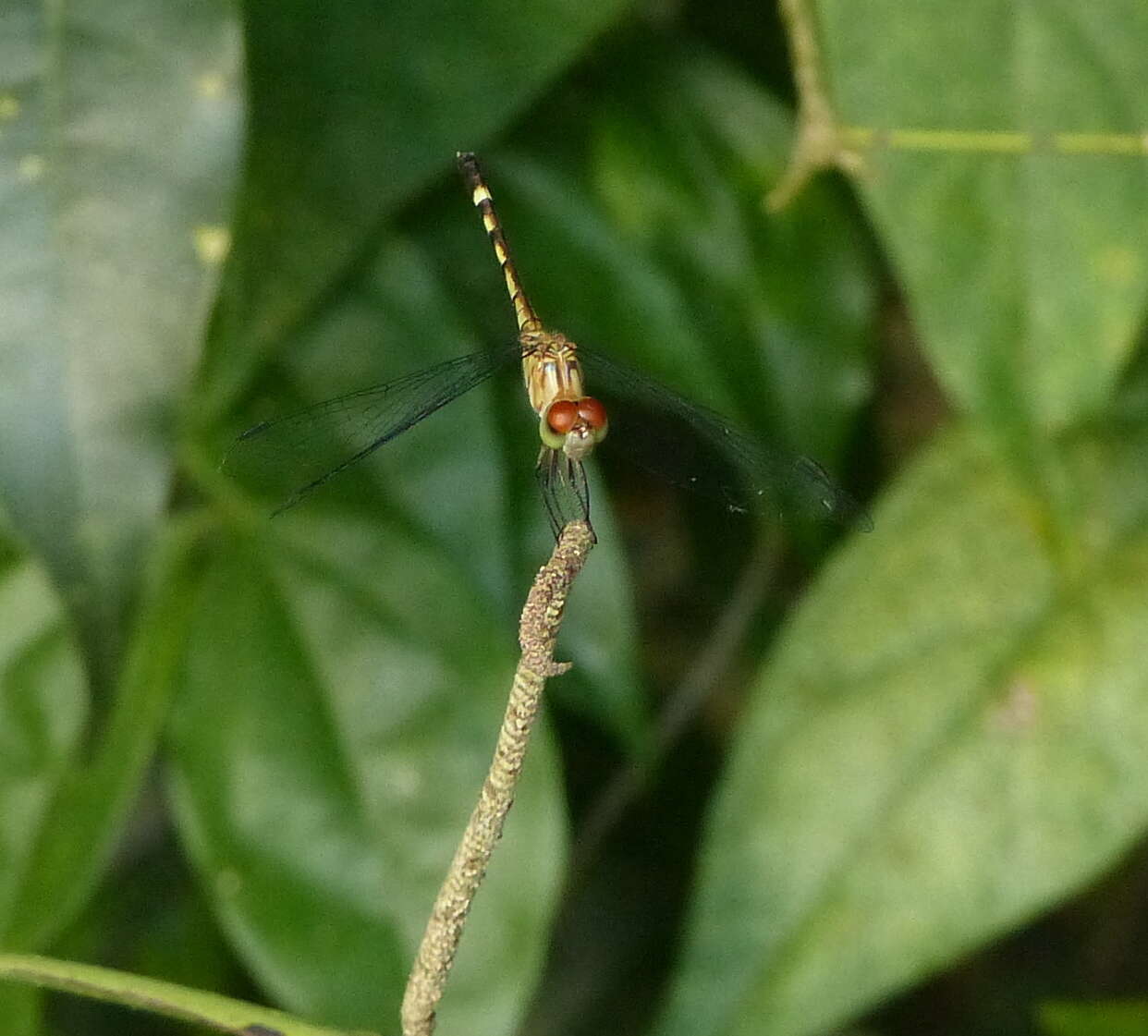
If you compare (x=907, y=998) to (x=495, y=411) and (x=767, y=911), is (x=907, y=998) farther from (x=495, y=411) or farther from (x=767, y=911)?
(x=495, y=411)

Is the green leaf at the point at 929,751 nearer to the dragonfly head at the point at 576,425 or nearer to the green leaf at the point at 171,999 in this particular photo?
the dragonfly head at the point at 576,425

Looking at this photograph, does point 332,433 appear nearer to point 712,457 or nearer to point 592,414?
point 592,414

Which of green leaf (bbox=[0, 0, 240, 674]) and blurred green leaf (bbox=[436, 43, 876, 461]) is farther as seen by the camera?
blurred green leaf (bbox=[436, 43, 876, 461])

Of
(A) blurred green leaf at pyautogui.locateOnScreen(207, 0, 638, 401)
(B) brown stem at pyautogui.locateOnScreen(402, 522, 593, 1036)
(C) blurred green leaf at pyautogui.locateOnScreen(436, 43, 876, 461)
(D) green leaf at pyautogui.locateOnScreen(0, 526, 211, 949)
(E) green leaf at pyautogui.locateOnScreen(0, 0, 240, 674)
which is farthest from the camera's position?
(C) blurred green leaf at pyautogui.locateOnScreen(436, 43, 876, 461)

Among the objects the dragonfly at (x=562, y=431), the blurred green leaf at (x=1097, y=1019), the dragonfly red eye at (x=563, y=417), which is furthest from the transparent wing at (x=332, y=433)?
the blurred green leaf at (x=1097, y=1019)

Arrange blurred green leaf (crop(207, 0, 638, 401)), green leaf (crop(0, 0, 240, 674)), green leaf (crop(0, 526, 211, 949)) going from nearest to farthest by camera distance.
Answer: green leaf (crop(0, 0, 240, 674)) < blurred green leaf (crop(207, 0, 638, 401)) < green leaf (crop(0, 526, 211, 949))

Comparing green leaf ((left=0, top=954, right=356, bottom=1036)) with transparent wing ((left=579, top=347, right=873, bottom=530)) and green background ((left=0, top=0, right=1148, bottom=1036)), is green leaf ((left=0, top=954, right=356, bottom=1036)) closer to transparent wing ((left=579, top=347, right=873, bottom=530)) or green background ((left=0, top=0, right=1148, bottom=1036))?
green background ((left=0, top=0, right=1148, bottom=1036))

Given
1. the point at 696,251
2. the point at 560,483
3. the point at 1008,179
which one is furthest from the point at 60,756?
the point at 1008,179

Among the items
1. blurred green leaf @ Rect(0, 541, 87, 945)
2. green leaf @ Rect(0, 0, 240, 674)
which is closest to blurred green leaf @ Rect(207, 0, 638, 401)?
green leaf @ Rect(0, 0, 240, 674)
